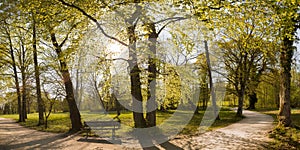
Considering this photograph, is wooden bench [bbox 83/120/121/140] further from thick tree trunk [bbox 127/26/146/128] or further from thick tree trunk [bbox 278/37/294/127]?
thick tree trunk [bbox 278/37/294/127]

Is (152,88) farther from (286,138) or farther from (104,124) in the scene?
(286,138)

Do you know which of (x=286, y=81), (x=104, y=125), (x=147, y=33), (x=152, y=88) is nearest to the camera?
(x=147, y=33)

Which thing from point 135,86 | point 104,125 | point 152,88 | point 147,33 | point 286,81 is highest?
point 147,33

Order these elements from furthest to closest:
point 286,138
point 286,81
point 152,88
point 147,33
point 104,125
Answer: point 152,88
point 286,81
point 104,125
point 147,33
point 286,138

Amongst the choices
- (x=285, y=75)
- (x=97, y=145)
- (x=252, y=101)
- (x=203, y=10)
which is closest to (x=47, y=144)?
(x=97, y=145)

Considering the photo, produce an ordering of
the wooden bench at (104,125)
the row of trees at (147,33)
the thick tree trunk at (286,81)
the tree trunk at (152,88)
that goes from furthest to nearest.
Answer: the tree trunk at (152,88) < the thick tree trunk at (286,81) < the wooden bench at (104,125) < the row of trees at (147,33)

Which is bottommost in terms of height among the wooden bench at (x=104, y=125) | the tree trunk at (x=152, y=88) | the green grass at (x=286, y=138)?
the green grass at (x=286, y=138)

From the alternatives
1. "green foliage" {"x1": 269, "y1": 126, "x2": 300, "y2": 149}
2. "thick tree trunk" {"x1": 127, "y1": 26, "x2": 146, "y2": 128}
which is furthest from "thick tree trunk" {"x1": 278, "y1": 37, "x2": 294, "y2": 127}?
"thick tree trunk" {"x1": 127, "y1": 26, "x2": 146, "y2": 128}

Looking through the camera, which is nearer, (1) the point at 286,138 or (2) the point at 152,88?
Result: (1) the point at 286,138

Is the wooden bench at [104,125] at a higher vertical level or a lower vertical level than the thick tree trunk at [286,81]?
lower

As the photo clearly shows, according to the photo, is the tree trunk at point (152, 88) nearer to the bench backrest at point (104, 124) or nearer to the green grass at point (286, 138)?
the bench backrest at point (104, 124)

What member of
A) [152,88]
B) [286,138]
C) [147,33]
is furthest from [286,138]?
[147,33]

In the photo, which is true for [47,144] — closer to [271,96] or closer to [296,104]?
[271,96]

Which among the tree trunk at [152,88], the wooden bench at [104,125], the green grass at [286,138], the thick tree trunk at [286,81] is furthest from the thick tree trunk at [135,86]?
the thick tree trunk at [286,81]
